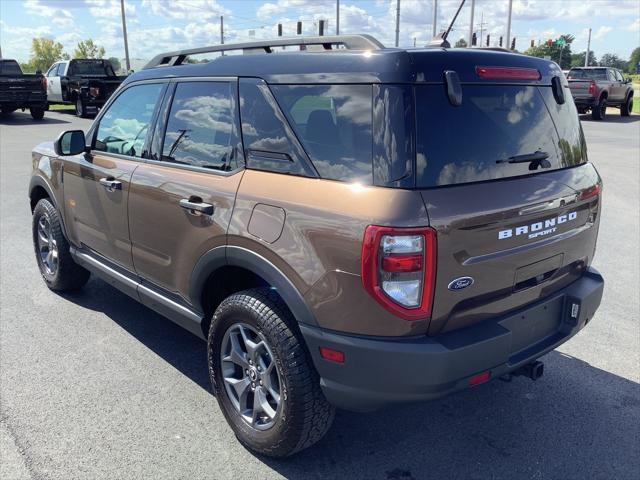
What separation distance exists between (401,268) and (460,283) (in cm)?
30

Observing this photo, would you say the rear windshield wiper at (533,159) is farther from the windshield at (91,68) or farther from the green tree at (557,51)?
the green tree at (557,51)

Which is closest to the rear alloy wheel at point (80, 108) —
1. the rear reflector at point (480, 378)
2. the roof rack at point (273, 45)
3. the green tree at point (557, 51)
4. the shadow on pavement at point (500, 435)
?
the roof rack at point (273, 45)

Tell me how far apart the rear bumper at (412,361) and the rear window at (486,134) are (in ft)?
2.15

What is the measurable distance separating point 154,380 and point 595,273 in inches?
106

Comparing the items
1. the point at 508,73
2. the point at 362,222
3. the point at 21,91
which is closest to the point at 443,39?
the point at 508,73

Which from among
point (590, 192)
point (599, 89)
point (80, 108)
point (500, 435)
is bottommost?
point (500, 435)

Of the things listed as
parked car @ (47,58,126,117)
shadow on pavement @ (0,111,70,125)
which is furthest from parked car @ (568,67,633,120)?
shadow on pavement @ (0,111,70,125)

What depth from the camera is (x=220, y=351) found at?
307 centimetres

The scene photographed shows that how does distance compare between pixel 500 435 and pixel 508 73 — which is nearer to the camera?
pixel 508 73

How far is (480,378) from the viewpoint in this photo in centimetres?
250

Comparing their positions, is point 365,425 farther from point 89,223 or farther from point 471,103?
point 89,223

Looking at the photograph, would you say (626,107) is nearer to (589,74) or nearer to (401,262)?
(589,74)

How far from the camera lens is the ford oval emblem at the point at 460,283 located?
2.36 m

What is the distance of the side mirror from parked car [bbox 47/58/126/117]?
17743 mm
